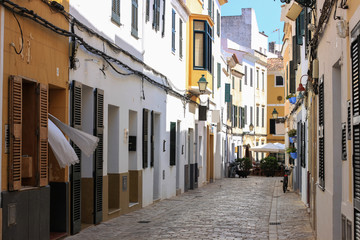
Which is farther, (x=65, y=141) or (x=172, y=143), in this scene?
(x=172, y=143)

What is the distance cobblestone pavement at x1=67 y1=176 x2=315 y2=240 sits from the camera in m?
13.1

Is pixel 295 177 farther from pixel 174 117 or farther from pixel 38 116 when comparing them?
pixel 38 116

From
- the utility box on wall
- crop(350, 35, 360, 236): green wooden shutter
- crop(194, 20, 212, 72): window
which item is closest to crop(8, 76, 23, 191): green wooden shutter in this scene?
crop(350, 35, 360, 236): green wooden shutter

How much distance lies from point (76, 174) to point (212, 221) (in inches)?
167

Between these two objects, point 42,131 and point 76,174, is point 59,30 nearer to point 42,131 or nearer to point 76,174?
point 42,131

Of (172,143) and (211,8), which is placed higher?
(211,8)

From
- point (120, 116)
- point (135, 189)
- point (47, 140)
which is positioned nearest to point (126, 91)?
point (120, 116)

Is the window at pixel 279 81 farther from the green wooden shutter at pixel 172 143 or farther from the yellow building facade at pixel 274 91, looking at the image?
the green wooden shutter at pixel 172 143

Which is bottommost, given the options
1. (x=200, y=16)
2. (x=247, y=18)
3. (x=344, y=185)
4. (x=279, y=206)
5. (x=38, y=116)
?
(x=279, y=206)

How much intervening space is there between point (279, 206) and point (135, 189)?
477cm

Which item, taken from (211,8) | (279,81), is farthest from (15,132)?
(279,81)

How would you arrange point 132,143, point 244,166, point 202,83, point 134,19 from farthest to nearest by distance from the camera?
point 244,166
point 202,83
point 132,143
point 134,19

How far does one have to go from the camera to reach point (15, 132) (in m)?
9.61

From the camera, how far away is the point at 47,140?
36.1 feet
